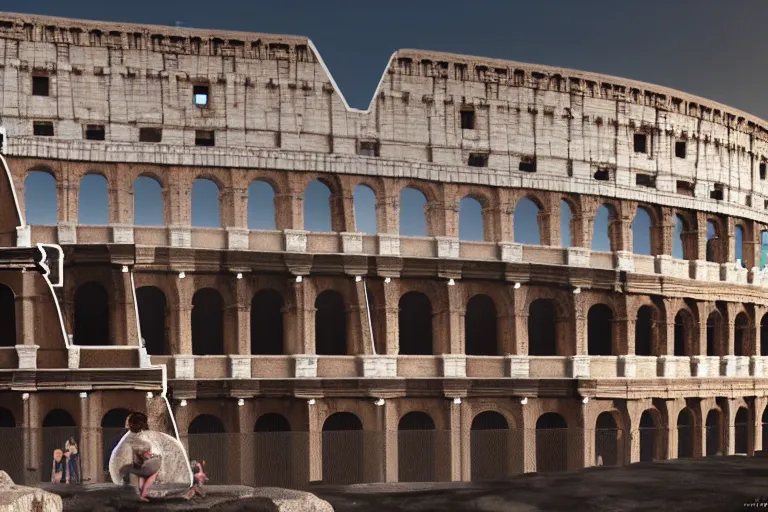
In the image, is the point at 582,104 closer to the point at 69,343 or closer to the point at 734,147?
the point at 734,147

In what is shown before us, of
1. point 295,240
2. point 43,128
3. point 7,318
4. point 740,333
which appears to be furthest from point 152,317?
point 740,333

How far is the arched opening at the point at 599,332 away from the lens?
34.3 meters

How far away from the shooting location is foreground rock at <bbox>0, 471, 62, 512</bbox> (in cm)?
1440

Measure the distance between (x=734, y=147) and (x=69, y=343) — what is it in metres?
22.6

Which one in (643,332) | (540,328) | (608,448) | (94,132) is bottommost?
(608,448)

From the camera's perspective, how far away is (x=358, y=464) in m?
24.8

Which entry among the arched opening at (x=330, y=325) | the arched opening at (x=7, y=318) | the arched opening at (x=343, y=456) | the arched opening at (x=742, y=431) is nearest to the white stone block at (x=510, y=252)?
the arched opening at (x=330, y=325)

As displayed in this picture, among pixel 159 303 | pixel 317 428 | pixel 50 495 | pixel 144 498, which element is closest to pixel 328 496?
pixel 144 498

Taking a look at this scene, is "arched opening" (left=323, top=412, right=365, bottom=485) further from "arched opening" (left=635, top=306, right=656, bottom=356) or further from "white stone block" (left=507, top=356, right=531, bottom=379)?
"arched opening" (left=635, top=306, right=656, bottom=356)

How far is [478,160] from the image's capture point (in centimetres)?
3192

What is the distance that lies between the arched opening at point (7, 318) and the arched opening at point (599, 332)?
1685 centimetres

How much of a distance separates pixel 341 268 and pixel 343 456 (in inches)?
244

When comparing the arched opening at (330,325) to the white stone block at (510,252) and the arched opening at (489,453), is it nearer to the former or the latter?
the white stone block at (510,252)

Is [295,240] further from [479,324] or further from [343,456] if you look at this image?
[343,456]
